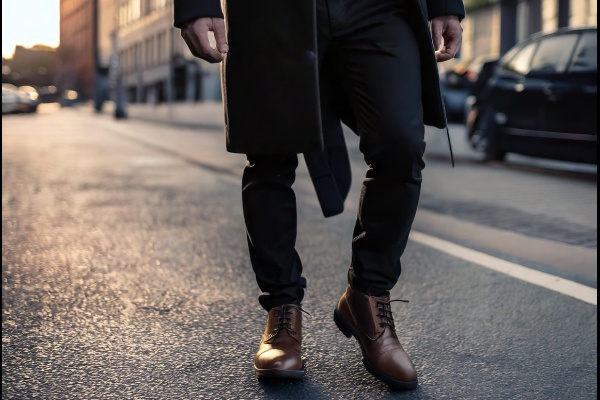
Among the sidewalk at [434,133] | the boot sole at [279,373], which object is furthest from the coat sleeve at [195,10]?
the sidewalk at [434,133]

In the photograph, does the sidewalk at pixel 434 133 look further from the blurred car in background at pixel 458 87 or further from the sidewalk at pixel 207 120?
Answer: the blurred car in background at pixel 458 87

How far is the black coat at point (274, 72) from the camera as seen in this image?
2623 millimetres

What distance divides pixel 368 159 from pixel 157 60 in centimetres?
5648

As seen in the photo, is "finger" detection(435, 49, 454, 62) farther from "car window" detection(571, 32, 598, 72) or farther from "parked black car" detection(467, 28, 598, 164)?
"car window" detection(571, 32, 598, 72)

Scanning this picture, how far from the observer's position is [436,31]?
114 inches

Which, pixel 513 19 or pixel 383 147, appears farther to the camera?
pixel 513 19

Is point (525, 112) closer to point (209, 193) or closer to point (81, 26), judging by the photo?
point (209, 193)

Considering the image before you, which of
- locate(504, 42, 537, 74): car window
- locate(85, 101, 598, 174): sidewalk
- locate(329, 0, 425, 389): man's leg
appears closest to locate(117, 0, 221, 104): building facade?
locate(85, 101, 598, 174): sidewalk

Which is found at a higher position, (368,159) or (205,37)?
(205,37)

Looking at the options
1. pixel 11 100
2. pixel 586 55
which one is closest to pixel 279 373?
pixel 586 55

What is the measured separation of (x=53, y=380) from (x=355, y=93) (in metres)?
1.27

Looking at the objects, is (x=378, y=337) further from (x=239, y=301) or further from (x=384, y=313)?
(x=239, y=301)

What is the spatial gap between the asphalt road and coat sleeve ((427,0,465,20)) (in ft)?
3.72

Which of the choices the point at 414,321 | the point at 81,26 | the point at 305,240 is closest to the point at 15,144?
the point at 305,240
